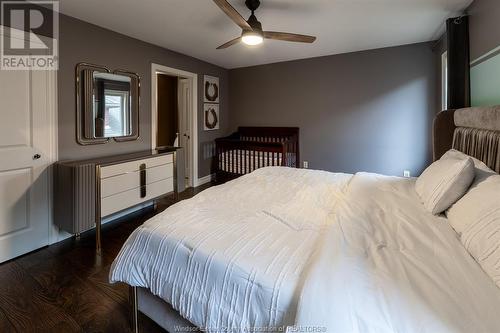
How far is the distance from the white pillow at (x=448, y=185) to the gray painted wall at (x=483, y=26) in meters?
1.13

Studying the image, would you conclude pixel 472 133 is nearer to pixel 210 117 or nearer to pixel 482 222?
pixel 482 222

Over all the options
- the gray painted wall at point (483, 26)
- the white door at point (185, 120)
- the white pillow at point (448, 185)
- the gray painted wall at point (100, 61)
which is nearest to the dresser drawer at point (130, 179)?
the gray painted wall at point (100, 61)

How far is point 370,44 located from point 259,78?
6.88 feet

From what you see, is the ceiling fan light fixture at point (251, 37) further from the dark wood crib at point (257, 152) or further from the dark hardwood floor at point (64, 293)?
the dark hardwood floor at point (64, 293)

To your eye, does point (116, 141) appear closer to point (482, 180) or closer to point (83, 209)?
point (83, 209)

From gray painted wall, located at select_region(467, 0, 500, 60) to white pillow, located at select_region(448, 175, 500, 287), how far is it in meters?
1.37

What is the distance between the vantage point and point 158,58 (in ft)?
12.5

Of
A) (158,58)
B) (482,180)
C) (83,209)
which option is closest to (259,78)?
(158,58)

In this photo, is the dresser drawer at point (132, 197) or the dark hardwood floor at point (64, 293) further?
the dresser drawer at point (132, 197)

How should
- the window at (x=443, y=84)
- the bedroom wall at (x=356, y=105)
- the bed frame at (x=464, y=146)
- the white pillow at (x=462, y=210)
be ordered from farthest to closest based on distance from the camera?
the bedroom wall at (x=356, y=105) < the window at (x=443, y=84) < the bed frame at (x=464, y=146) < the white pillow at (x=462, y=210)

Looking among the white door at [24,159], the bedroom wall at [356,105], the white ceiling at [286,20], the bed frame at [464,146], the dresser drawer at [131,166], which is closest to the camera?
the bed frame at [464,146]

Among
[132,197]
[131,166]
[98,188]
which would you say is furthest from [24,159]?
[132,197]

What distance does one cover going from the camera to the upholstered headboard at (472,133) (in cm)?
153

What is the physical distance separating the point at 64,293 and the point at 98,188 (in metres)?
1.01
